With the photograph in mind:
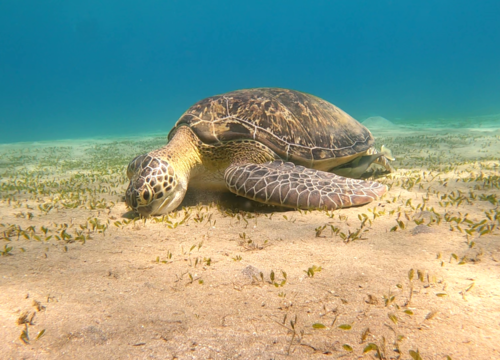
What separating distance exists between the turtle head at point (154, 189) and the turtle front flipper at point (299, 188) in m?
0.80

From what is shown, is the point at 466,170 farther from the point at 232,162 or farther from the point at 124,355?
the point at 124,355

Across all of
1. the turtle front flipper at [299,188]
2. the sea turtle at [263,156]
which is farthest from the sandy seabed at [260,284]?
the sea turtle at [263,156]

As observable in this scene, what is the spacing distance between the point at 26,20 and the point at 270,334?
178 meters

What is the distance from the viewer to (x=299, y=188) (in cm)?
331

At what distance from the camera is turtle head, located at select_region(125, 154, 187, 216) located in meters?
3.29

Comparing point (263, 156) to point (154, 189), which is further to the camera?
point (263, 156)

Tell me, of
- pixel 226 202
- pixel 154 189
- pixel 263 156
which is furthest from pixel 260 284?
pixel 263 156

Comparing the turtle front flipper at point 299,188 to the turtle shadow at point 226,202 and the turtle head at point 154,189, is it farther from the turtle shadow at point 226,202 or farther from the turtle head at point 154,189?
the turtle head at point 154,189

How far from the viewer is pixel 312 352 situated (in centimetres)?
120

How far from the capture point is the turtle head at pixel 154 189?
10.8 feet

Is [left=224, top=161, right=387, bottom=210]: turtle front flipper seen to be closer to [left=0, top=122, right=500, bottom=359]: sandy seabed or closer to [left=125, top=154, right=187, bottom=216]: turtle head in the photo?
[left=0, top=122, right=500, bottom=359]: sandy seabed

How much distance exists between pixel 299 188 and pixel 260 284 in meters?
1.75

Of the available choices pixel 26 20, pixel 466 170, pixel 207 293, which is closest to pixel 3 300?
pixel 207 293

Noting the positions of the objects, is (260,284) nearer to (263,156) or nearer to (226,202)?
(226,202)
